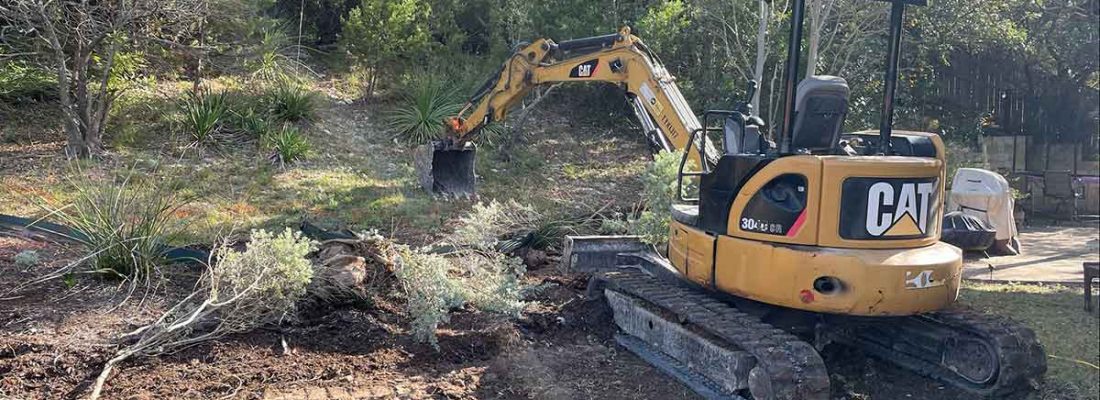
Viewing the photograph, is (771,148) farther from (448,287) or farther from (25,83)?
(25,83)

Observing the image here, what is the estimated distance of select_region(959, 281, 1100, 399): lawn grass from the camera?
20.0 feet

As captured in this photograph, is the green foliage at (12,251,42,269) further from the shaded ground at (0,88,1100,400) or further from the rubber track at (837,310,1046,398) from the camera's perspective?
the rubber track at (837,310,1046,398)

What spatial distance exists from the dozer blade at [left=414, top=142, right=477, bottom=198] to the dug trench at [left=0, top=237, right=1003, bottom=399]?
5.09 meters

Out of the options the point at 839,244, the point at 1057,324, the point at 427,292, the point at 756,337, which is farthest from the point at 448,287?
the point at 1057,324

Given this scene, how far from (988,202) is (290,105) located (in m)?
10.5

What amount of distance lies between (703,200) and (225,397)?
3352 millimetres

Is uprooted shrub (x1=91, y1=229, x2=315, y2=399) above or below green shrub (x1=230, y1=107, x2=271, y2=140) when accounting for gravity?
below

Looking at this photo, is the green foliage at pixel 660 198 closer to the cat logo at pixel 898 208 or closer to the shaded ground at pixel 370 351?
the shaded ground at pixel 370 351

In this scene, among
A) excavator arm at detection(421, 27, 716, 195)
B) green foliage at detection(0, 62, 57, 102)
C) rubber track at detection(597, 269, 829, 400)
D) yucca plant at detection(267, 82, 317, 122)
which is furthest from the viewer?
yucca plant at detection(267, 82, 317, 122)

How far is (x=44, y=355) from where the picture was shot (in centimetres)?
547

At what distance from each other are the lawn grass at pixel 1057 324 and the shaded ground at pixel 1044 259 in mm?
544

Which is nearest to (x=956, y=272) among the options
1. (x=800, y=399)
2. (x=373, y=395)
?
(x=800, y=399)

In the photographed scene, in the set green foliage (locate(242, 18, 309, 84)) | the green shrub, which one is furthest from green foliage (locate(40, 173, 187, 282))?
green foliage (locate(242, 18, 309, 84))

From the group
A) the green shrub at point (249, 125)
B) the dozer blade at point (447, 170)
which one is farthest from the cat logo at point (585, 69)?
the green shrub at point (249, 125)
